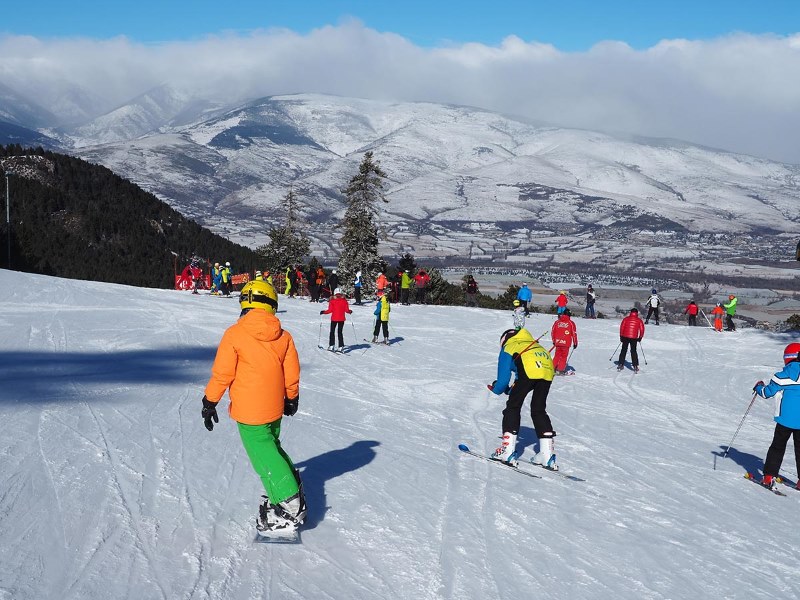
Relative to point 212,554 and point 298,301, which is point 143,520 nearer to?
point 212,554

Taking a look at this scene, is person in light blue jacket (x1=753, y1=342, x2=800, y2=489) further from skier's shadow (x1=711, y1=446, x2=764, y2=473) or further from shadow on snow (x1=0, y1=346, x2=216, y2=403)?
A: shadow on snow (x1=0, y1=346, x2=216, y2=403)

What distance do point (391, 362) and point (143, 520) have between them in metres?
11.4

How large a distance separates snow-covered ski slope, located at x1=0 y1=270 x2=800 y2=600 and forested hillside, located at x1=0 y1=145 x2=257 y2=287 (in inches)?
1510

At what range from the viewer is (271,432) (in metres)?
5.11

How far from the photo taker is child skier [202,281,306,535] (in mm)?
4934

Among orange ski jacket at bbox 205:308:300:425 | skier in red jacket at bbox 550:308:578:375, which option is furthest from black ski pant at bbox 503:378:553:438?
skier in red jacket at bbox 550:308:578:375

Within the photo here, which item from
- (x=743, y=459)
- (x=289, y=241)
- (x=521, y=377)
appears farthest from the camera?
(x=289, y=241)

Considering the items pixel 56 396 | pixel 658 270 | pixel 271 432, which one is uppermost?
pixel 658 270

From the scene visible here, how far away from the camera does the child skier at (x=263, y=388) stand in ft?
16.2

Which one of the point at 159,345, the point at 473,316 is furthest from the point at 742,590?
the point at 473,316

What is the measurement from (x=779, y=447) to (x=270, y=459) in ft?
19.9

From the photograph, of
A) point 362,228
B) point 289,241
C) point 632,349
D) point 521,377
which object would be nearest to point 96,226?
point 289,241

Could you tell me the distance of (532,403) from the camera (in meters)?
7.82

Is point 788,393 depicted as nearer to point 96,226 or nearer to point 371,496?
point 371,496
